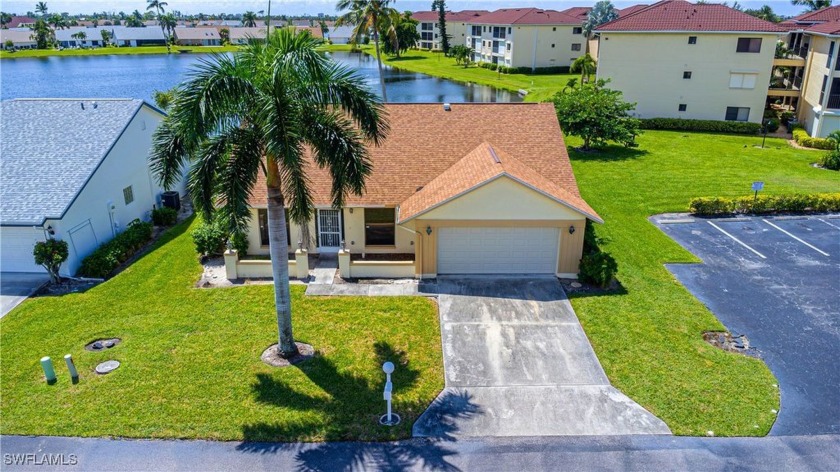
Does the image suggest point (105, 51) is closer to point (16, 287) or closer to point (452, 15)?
point (452, 15)

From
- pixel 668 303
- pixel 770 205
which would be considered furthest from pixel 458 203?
pixel 770 205

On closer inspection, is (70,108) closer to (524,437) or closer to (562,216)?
(562,216)

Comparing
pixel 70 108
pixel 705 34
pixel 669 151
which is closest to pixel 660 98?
pixel 705 34

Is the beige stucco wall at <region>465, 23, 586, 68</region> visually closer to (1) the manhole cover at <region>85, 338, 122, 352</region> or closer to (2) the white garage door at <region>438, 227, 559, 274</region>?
(2) the white garage door at <region>438, 227, 559, 274</region>

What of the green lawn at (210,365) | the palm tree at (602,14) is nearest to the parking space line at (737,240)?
the green lawn at (210,365)

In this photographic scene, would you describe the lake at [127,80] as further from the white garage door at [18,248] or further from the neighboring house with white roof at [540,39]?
the white garage door at [18,248]
